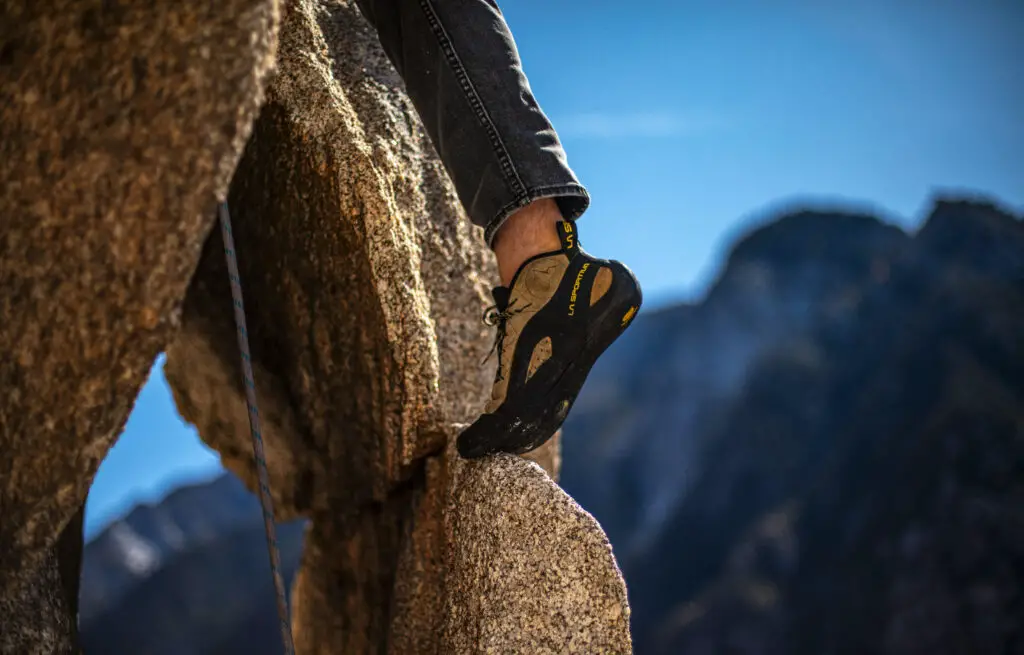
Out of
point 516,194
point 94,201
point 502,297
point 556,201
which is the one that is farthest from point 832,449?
point 94,201

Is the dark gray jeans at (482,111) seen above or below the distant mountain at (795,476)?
above

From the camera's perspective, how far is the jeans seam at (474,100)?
2240 mm

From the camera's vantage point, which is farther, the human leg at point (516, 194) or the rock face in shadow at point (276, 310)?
the human leg at point (516, 194)

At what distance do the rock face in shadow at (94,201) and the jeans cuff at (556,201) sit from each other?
63 centimetres

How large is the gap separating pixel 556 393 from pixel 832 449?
26110 millimetres

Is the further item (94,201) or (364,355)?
(364,355)

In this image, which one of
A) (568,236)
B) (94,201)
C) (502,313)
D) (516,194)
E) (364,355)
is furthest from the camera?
(364,355)

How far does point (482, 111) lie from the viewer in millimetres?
2279

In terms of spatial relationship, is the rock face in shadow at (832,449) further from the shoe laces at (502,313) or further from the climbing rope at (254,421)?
the climbing rope at (254,421)

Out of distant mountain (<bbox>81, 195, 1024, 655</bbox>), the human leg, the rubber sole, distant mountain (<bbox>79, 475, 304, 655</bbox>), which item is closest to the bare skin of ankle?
the human leg

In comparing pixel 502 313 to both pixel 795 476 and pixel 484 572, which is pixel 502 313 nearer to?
pixel 484 572

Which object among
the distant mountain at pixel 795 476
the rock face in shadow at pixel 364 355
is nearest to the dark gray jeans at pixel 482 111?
the rock face in shadow at pixel 364 355

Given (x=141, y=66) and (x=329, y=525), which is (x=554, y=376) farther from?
(x=329, y=525)

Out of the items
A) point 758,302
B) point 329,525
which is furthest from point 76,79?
point 758,302
